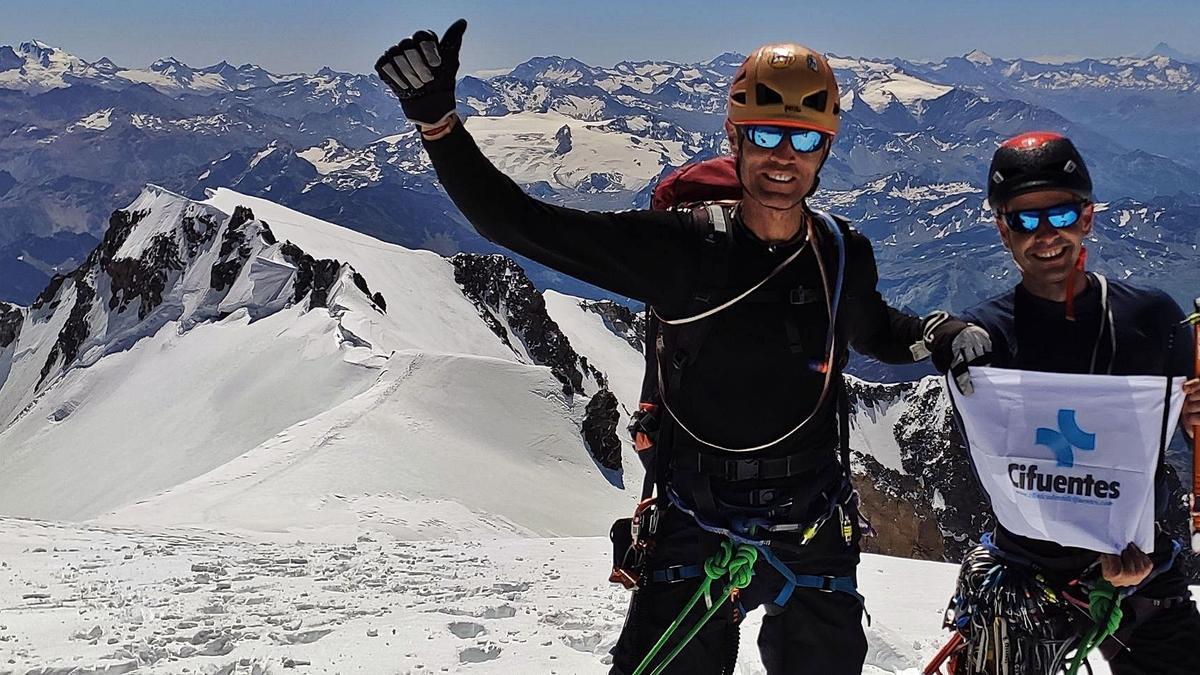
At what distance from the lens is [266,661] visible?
26.3ft

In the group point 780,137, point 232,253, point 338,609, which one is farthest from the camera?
point 232,253

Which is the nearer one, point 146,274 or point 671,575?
point 671,575

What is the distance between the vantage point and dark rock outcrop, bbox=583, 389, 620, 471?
45531 millimetres

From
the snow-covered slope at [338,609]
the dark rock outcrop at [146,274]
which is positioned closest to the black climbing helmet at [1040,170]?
the snow-covered slope at [338,609]

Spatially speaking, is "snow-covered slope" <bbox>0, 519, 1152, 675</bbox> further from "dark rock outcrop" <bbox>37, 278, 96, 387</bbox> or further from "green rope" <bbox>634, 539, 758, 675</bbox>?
"dark rock outcrop" <bbox>37, 278, 96, 387</bbox>

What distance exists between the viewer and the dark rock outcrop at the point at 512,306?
72375mm

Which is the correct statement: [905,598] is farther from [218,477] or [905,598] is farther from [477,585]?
[218,477]

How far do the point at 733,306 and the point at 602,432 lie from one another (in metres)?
42.4

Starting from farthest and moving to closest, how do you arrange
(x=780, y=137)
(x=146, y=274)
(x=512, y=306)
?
(x=512, y=306)
(x=146, y=274)
(x=780, y=137)

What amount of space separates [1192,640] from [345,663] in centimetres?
625

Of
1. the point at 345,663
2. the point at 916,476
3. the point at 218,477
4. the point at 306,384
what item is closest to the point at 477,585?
the point at 345,663

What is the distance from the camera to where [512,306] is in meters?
75.8

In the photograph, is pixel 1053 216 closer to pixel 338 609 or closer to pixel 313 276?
pixel 338 609

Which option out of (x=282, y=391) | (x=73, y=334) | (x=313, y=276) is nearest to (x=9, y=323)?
(x=73, y=334)
